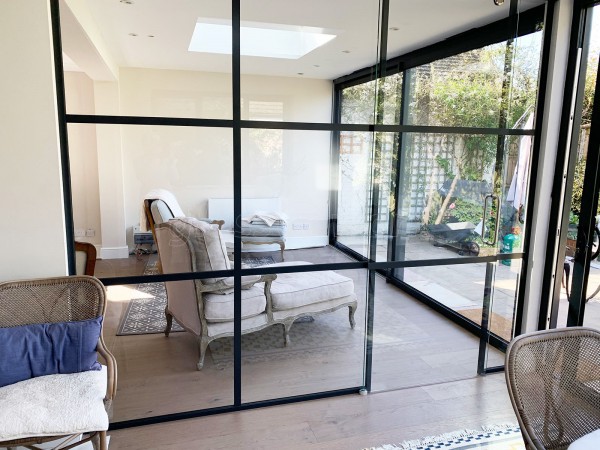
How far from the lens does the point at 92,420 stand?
5.96 ft

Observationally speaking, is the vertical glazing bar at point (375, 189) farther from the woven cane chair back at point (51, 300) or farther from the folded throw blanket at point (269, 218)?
the woven cane chair back at point (51, 300)

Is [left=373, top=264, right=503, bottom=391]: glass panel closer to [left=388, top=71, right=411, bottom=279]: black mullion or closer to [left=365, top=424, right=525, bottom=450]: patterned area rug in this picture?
[left=388, top=71, right=411, bottom=279]: black mullion

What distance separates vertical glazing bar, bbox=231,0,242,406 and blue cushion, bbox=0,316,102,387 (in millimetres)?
772

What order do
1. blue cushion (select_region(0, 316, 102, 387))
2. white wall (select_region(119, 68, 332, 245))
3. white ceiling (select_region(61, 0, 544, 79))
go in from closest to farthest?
blue cushion (select_region(0, 316, 102, 387)) < white ceiling (select_region(61, 0, 544, 79)) < white wall (select_region(119, 68, 332, 245))

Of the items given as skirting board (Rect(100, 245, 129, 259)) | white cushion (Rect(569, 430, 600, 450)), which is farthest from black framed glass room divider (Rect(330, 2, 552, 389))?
white cushion (Rect(569, 430, 600, 450))

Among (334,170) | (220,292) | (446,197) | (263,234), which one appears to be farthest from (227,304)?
(446,197)

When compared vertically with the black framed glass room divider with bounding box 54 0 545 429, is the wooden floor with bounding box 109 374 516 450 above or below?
below

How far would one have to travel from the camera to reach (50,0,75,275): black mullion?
210 centimetres

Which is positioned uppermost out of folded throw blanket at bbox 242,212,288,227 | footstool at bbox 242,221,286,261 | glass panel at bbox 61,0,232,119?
glass panel at bbox 61,0,232,119

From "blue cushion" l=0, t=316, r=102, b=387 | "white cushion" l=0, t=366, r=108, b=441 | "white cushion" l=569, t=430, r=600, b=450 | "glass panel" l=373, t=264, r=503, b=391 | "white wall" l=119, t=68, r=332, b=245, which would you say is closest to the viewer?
"white cushion" l=569, t=430, r=600, b=450

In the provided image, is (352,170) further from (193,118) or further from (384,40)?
(193,118)

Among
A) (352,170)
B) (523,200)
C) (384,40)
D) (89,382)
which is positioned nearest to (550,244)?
(523,200)

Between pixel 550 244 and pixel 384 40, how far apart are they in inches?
70.4

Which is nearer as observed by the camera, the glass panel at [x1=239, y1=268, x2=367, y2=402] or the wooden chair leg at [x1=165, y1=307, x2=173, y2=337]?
the wooden chair leg at [x1=165, y1=307, x2=173, y2=337]
